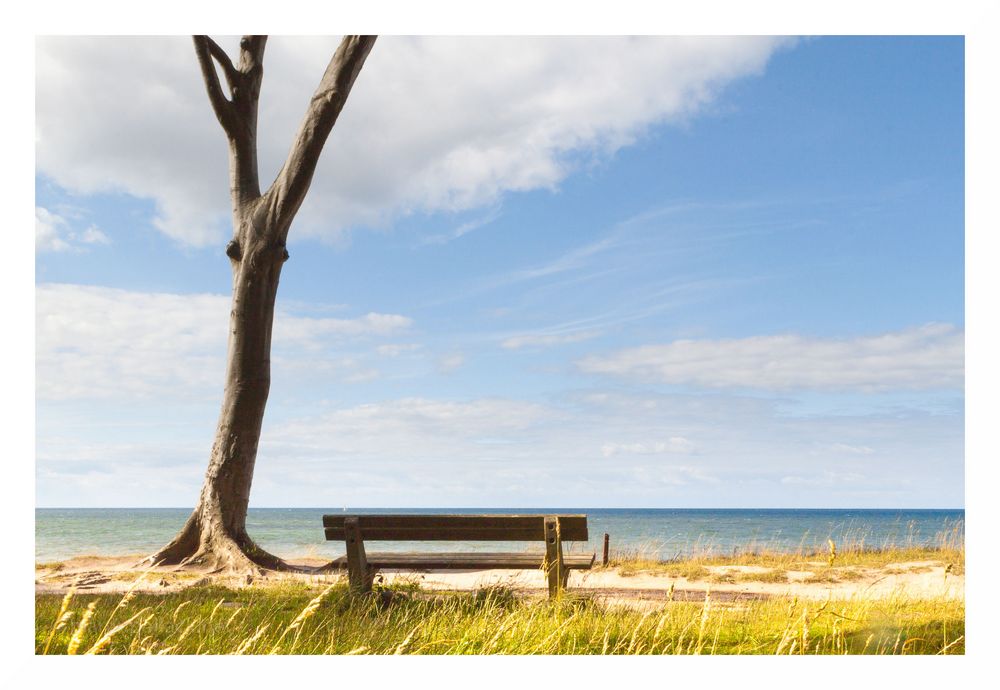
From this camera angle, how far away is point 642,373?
59594 millimetres

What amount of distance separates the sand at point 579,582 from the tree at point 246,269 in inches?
20.1

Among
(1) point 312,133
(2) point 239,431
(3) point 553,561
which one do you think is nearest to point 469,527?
(3) point 553,561

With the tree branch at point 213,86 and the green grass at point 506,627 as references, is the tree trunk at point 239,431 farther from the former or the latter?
the green grass at point 506,627

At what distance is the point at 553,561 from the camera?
5.67 m

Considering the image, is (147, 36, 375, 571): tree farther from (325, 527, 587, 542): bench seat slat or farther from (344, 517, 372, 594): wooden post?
(325, 527, 587, 542): bench seat slat

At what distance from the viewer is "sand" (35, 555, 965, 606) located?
7.54 meters

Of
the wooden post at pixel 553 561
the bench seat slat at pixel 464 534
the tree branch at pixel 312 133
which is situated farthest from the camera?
the tree branch at pixel 312 133

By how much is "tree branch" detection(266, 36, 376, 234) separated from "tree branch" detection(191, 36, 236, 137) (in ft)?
3.28

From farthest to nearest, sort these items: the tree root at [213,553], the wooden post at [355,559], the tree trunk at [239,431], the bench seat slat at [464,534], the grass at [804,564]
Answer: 1. the grass at [804,564]
2. the tree trunk at [239,431]
3. the tree root at [213,553]
4. the wooden post at [355,559]
5. the bench seat slat at [464,534]

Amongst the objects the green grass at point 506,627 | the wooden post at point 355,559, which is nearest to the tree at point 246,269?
the green grass at point 506,627

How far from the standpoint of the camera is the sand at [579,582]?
754 centimetres
